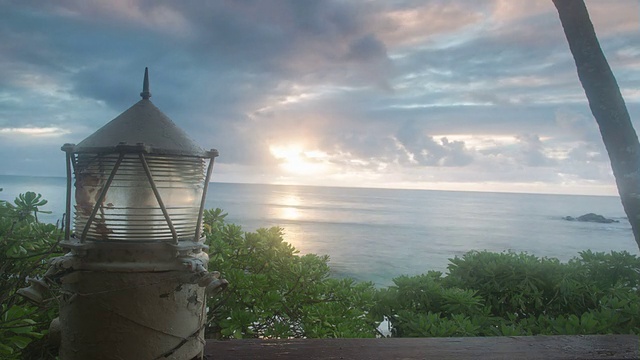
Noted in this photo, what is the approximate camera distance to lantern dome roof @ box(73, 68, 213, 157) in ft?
5.56

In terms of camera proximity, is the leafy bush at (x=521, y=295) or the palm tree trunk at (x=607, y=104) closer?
the palm tree trunk at (x=607, y=104)

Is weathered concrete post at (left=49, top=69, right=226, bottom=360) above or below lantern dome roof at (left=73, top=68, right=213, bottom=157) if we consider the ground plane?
A: below

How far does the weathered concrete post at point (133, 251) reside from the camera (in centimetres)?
166

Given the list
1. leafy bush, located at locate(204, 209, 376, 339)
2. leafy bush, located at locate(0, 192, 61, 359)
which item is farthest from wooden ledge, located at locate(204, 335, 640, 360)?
leafy bush, located at locate(0, 192, 61, 359)

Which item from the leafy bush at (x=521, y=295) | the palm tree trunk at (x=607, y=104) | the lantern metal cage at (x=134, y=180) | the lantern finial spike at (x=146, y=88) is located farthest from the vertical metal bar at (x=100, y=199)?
the palm tree trunk at (x=607, y=104)

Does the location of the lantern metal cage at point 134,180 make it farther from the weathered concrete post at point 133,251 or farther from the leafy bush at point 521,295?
the leafy bush at point 521,295

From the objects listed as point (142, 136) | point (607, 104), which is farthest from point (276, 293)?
point (607, 104)

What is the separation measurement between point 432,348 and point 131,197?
67.1 inches

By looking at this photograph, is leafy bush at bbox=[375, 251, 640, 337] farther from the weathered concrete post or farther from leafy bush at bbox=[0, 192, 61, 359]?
leafy bush at bbox=[0, 192, 61, 359]

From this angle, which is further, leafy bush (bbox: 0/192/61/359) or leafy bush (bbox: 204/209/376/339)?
leafy bush (bbox: 204/209/376/339)

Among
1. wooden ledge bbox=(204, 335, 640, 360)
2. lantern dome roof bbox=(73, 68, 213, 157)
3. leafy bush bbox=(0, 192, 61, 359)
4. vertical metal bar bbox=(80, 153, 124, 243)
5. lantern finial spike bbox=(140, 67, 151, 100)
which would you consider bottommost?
wooden ledge bbox=(204, 335, 640, 360)

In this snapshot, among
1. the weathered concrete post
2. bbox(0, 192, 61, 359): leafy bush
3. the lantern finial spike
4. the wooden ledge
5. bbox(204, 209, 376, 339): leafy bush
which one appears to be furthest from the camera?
bbox(204, 209, 376, 339): leafy bush

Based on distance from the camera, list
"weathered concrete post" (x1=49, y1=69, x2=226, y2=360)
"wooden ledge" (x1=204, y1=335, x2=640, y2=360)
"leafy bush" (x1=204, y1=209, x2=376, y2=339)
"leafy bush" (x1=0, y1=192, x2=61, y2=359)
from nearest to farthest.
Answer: "weathered concrete post" (x1=49, y1=69, x2=226, y2=360) → "wooden ledge" (x1=204, y1=335, x2=640, y2=360) → "leafy bush" (x1=0, y1=192, x2=61, y2=359) → "leafy bush" (x1=204, y1=209, x2=376, y2=339)

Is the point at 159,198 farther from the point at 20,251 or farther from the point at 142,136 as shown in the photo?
the point at 20,251
